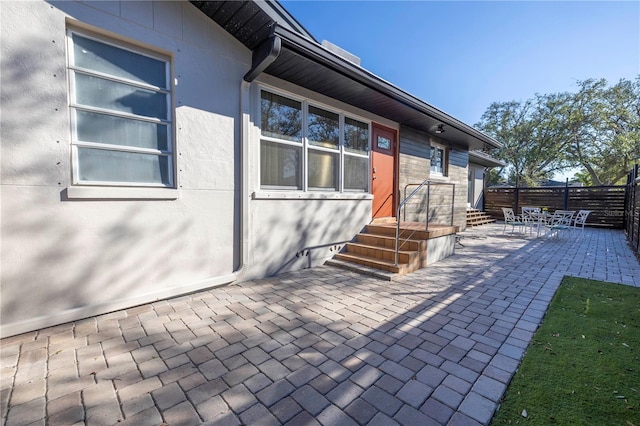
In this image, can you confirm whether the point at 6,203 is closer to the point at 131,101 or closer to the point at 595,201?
the point at 131,101

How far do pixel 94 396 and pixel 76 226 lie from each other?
1.70 metres

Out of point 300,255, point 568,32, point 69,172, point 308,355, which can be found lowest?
point 308,355

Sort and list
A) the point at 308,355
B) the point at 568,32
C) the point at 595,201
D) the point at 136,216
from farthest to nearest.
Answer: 1. the point at 595,201
2. the point at 568,32
3. the point at 136,216
4. the point at 308,355

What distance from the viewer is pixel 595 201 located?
11.2 m

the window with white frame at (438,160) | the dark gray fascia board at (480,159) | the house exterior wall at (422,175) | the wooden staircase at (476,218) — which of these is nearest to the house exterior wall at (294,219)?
the house exterior wall at (422,175)

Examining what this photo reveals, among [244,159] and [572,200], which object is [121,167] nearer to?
[244,159]

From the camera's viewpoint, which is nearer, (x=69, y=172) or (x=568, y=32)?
(x=69, y=172)

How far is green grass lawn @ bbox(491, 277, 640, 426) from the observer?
1494 mm

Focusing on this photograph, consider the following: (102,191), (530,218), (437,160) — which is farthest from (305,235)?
(530,218)

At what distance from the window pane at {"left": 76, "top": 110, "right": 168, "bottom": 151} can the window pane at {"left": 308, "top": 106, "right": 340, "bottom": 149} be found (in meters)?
2.35

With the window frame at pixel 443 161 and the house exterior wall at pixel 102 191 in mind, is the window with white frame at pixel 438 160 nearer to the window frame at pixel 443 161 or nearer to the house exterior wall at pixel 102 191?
the window frame at pixel 443 161

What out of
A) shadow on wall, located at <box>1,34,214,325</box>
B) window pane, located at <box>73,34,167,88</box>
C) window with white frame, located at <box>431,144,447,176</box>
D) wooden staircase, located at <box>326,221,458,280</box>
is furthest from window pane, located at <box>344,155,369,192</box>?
shadow on wall, located at <box>1,34,214,325</box>

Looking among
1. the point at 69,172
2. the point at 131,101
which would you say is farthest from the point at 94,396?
the point at 131,101

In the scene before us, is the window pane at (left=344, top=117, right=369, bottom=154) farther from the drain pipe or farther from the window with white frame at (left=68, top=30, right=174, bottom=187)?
the window with white frame at (left=68, top=30, right=174, bottom=187)
